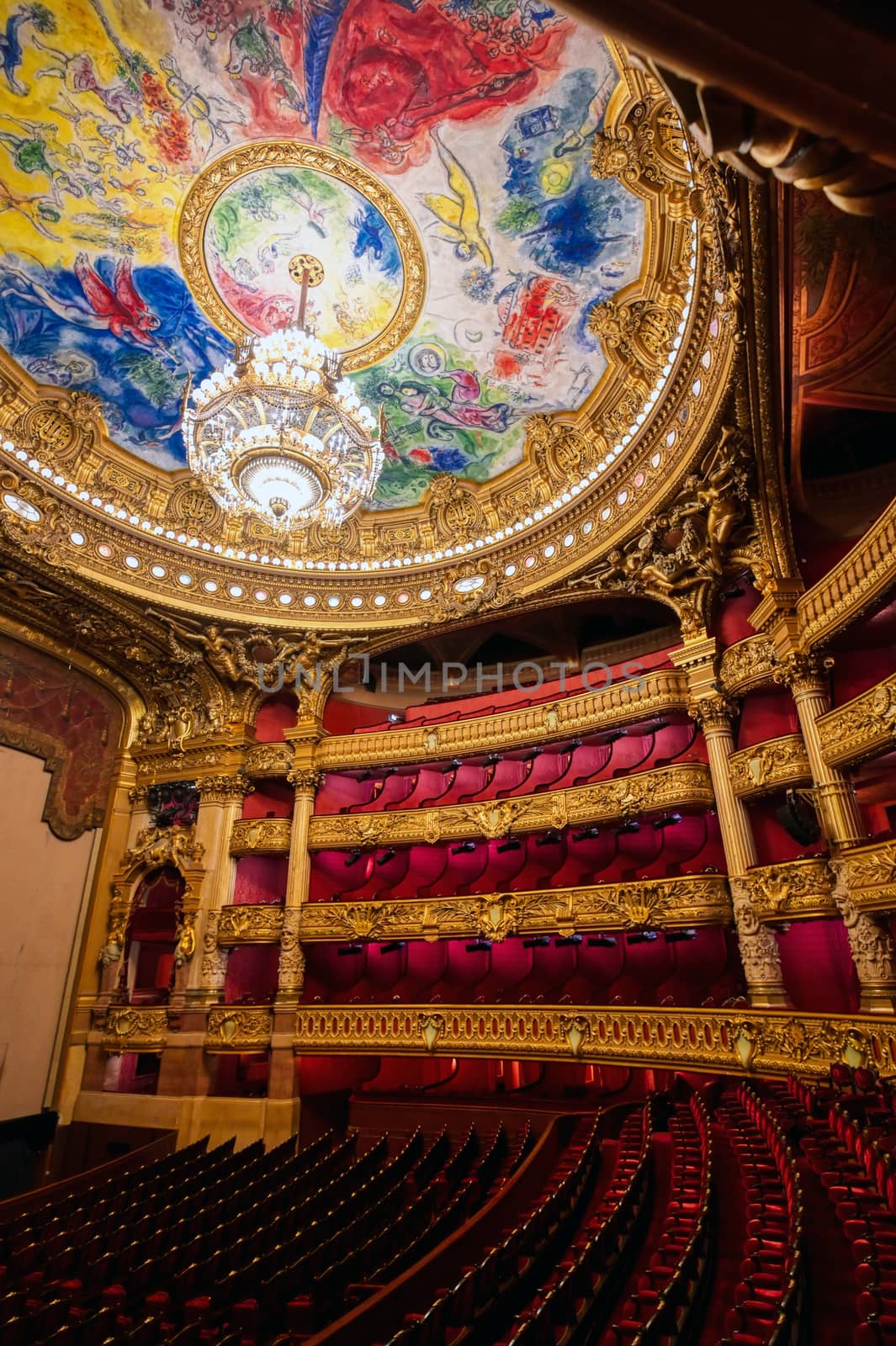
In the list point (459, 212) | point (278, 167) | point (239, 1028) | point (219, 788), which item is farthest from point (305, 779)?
point (278, 167)

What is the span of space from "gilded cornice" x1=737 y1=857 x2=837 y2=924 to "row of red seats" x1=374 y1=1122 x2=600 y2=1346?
4.47m

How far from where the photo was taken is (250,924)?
500 inches

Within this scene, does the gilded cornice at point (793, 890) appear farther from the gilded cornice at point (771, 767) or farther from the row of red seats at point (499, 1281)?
the row of red seats at point (499, 1281)

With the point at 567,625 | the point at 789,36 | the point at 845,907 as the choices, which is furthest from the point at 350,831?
the point at 789,36

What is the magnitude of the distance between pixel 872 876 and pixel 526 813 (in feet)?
18.5

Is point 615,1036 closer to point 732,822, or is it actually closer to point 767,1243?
point 732,822

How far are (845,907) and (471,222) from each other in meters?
10.4

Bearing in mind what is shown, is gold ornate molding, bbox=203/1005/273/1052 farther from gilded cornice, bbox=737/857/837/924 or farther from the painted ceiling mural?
the painted ceiling mural

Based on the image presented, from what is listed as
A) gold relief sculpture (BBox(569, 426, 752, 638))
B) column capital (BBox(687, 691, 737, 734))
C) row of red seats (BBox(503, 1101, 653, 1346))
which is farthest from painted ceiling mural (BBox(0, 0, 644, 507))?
row of red seats (BBox(503, 1101, 653, 1346))

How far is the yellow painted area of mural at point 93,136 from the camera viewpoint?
8.67 meters

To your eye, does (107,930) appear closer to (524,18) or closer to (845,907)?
(845,907)

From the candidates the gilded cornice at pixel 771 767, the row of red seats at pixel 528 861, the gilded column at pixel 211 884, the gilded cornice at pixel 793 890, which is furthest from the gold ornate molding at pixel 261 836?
the gilded cornice at pixel 793 890

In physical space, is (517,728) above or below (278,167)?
below

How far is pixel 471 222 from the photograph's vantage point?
1048 centimetres
